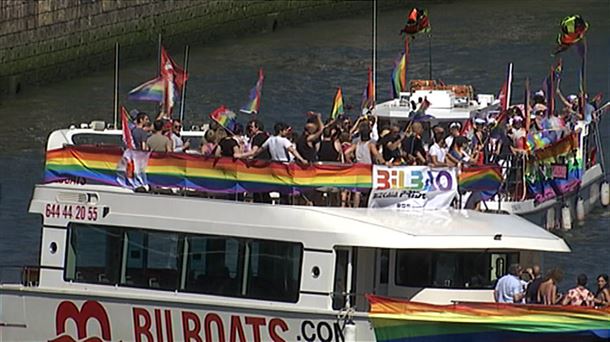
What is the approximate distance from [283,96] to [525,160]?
1713 centimetres

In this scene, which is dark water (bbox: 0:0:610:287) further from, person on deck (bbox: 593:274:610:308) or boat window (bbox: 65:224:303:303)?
person on deck (bbox: 593:274:610:308)

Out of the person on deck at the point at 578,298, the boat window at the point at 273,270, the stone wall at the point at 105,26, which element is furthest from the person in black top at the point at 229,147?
the stone wall at the point at 105,26

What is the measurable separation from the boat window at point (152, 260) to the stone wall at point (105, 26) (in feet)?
89.4

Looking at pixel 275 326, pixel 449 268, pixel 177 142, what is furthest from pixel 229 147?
pixel 449 268

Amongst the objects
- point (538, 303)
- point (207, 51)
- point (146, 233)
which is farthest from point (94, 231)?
point (207, 51)

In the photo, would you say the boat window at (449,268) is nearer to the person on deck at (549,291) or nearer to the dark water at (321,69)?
the person on deck at (549,291)

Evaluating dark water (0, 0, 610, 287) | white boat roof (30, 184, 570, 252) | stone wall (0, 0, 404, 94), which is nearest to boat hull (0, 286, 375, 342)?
white boat roof (30, 184, 570, 252)

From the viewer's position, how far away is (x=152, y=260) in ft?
76.1

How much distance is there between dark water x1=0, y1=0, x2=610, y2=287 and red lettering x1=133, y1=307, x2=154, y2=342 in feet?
40.4

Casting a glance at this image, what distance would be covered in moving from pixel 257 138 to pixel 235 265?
1752 mm

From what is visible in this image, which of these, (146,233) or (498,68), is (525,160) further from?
(498,68)

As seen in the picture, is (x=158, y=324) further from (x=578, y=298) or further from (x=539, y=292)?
(x=578, y=298)

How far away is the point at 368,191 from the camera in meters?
22.9

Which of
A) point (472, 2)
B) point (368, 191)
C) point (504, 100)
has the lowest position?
point (368, 191)
